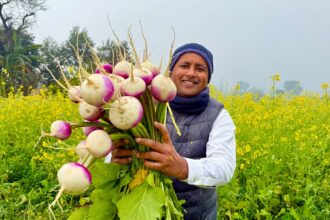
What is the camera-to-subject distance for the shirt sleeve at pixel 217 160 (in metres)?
1.35

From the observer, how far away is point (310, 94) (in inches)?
249

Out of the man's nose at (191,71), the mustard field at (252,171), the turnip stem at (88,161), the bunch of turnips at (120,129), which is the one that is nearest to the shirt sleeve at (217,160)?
the bunch of turnips at (120,129)

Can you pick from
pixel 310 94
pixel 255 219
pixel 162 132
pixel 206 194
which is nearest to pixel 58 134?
pixel 162 132

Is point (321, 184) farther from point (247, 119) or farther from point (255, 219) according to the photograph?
point (247, 119)

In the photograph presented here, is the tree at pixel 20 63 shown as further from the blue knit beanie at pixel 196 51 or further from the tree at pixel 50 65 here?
the blue knit beanie at pixel 196 51

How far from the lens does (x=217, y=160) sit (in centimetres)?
146

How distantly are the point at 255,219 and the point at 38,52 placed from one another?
3072 centimetres

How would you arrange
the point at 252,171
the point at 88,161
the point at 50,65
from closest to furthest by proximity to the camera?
1. the point at 88,161
2. the point at 252,171
3. the point at 50,65

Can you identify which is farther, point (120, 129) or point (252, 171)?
point (252, 171)

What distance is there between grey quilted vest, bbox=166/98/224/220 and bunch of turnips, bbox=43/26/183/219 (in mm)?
338

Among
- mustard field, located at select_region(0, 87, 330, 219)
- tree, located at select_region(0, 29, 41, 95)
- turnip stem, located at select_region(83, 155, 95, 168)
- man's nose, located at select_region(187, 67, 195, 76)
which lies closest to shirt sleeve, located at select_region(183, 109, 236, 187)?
man's nose, located at select_region(187, 67, 195, 76)

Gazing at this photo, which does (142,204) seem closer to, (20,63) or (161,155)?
(161,155)

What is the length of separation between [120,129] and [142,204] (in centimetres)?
23

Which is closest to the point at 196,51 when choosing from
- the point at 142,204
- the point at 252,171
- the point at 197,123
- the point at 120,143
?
the point at 197,123
